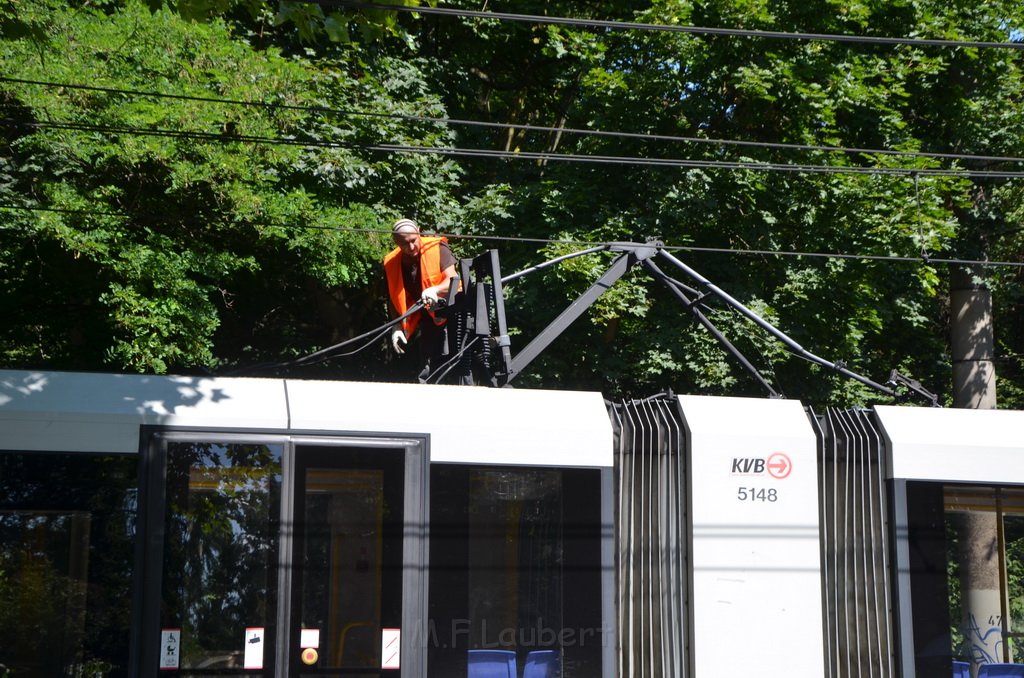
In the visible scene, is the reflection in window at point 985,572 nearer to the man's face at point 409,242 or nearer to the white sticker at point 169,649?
the man's face at point 409,242

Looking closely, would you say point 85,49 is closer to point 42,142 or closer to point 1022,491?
point 42,142

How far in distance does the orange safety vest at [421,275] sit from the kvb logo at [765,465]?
296cm

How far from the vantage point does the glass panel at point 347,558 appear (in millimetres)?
7816

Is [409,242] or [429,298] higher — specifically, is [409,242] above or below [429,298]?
above

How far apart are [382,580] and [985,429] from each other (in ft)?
16.2

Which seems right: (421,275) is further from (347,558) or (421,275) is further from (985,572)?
(985,572)

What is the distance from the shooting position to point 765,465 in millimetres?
8727

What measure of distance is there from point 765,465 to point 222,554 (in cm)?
408

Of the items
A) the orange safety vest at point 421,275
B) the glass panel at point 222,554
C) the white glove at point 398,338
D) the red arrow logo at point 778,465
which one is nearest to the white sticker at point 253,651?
the glass panel at point 222,554

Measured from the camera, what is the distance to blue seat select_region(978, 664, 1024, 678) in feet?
28.3

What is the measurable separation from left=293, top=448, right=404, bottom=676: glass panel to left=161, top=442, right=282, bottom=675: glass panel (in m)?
0.23

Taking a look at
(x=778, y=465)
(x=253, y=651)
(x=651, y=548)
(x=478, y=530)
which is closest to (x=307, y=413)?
(x=478, y=530)

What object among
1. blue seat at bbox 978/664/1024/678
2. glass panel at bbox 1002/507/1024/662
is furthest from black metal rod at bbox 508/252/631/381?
blue seat at bbox 978/664/1024/678

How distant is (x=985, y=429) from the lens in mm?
9078
